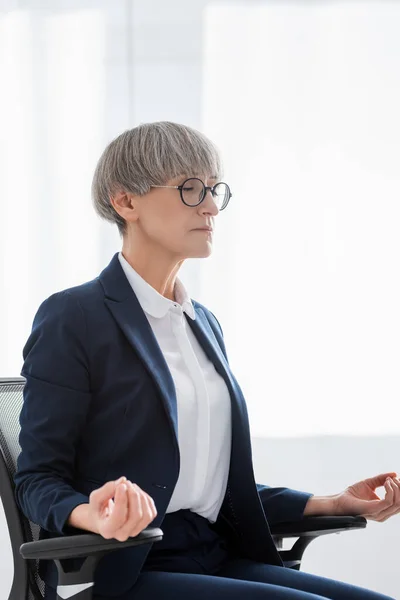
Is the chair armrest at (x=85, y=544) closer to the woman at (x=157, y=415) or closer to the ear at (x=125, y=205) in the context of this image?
the woman at (x=157, y=415)

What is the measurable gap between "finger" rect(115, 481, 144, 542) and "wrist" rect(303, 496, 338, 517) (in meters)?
0.65

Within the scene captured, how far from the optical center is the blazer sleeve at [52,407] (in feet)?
4.80

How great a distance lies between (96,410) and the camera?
155 centimetres

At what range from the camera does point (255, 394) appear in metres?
2.98

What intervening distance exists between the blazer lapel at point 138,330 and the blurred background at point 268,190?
1.31 m

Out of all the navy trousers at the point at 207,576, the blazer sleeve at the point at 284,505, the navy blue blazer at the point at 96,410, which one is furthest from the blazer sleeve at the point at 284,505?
the navy blue blazer at the point at 96,410

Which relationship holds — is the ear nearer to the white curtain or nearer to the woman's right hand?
the woman's right hand

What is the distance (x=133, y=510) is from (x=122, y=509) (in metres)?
0.02

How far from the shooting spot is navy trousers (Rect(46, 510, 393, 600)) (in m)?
1.44

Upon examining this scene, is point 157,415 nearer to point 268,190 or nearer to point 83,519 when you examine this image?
point 83,519

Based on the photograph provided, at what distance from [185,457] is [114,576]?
254mm

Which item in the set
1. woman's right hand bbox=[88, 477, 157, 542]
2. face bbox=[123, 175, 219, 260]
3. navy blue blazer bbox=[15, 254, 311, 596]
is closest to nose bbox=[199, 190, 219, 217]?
A: face bbox=[123, 175, 219, 260]

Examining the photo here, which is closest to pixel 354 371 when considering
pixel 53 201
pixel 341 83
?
pixel 341 83

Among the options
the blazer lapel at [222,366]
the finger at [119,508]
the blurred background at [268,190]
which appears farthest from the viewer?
the blurred background at [268,190]
